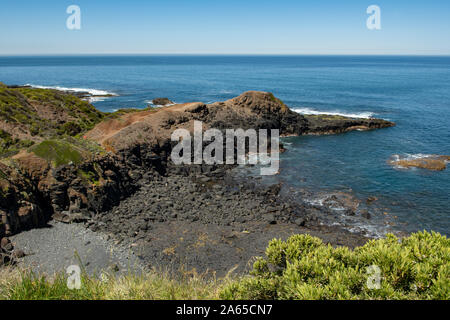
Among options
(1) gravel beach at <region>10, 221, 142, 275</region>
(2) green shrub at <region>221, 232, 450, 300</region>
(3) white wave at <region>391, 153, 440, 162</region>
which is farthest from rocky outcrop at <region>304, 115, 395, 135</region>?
(2) green shrub at <region>221, 232, 450, 300</region>

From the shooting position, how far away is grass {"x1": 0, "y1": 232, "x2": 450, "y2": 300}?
26.5 feet

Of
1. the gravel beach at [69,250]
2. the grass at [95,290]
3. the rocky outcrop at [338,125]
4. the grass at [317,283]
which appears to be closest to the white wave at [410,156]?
the rocky outcrop at [338,125]

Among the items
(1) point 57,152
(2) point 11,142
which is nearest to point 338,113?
(1) point 57,152

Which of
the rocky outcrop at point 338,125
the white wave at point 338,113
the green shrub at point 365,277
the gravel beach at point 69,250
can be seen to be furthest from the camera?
the white wave at point 338,113

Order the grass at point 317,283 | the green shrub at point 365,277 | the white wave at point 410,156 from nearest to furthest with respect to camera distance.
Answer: the grass at point 317,283, the green shrub at point 365,277, the white wave at point 410,156

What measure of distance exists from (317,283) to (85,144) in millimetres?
30475

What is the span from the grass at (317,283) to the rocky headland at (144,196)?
33.0 ft

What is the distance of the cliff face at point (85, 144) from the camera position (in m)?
25.4

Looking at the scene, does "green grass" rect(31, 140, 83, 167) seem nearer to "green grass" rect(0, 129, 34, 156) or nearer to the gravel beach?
the gravel beach

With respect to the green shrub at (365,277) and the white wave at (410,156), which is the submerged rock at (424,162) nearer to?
the white wave at (410,156)

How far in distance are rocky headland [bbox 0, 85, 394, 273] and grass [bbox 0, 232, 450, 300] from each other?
33.0 ft

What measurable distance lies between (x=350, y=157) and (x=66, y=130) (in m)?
46.0
